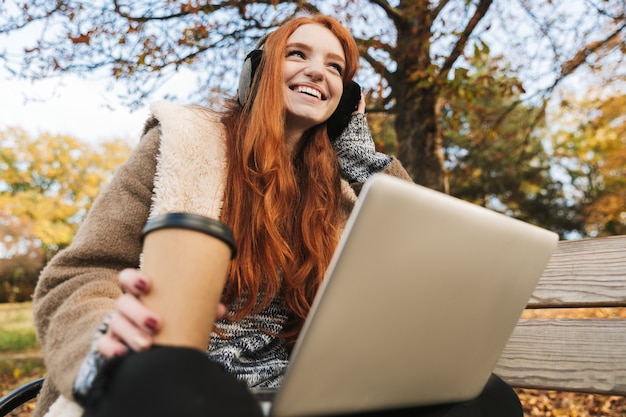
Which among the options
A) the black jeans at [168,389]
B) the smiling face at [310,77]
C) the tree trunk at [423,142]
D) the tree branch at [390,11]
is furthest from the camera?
the tree trunk at [423,142]

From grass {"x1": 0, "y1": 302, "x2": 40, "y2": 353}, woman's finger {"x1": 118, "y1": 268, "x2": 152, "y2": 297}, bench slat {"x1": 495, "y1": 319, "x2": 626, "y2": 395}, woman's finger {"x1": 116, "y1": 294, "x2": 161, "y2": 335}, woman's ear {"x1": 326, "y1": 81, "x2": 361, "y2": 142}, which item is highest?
woman's ear {"x1": 326, "y1": 81, "x2": 361, "y2": 142}

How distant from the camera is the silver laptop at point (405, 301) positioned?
631mm

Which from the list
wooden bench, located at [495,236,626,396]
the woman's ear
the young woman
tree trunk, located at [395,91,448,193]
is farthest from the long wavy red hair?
tree trunk, located at [395,91,448,193]

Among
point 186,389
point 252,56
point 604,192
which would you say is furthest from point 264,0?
point 604,192

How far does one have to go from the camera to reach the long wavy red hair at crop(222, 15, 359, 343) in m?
1.34

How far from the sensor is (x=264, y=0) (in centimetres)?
404

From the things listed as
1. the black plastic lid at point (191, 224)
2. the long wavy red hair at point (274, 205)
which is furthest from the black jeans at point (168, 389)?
the long wavy red hair at point (274, 205)

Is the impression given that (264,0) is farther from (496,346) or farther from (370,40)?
(496,346)

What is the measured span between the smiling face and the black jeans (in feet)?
3.51

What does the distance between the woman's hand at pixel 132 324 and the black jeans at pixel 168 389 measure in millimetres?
18

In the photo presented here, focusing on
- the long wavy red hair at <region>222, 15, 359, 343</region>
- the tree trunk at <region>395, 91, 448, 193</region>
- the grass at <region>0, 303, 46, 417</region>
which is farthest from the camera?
the grass at <region>0, 303, 46, 417</region>

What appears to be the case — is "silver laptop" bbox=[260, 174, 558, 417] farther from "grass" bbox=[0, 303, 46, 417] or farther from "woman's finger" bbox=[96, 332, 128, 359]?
"grass" bbox=[0, 303, 46, 417]

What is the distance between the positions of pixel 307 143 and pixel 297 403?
1.18m

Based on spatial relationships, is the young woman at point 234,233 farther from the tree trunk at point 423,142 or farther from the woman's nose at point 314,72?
the tree trunk at point 423,142
